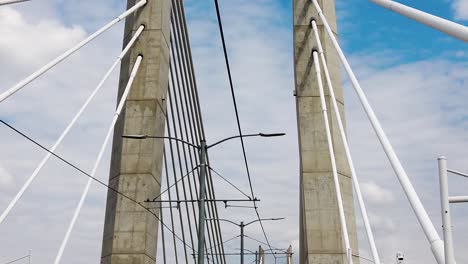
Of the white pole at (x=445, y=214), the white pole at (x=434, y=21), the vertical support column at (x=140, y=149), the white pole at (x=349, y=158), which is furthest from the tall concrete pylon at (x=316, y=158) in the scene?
the white pole at (x=445, y=214)

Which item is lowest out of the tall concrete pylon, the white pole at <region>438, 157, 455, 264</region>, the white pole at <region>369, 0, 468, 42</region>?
the white pole at <region>438, 157, 455, 264</region>

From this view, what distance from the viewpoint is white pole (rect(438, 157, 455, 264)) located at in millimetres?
7434

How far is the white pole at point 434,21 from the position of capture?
7598mm

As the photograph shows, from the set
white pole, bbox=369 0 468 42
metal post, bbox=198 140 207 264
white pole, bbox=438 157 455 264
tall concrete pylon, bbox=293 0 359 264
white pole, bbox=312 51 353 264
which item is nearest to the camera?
white pole, bbox=438 157 455 264

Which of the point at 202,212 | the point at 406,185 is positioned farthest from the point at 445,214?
the point at 202,212

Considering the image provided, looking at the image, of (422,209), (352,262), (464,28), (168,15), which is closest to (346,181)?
(352,262)

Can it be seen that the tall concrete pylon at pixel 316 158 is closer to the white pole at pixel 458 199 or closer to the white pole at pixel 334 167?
the white pole at pixel 334 167

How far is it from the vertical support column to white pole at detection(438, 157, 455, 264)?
1483 centimetres

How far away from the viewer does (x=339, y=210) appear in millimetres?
21016

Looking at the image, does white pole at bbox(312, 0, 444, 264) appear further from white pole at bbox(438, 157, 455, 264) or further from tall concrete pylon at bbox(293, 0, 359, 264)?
tall concrete pylon at bbox(293, 0, 359, 264)

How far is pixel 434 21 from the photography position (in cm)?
842

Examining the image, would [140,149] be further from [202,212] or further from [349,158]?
[349,158]

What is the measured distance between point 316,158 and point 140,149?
19.2ft

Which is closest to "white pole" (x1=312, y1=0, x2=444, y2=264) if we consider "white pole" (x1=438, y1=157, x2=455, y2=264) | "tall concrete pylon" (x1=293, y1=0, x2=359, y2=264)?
"white pole" (x1=438, y1=157, x2=455, y2=264)
